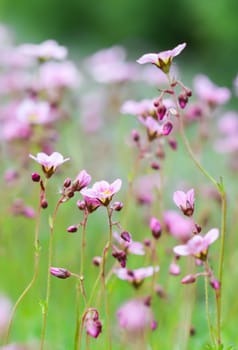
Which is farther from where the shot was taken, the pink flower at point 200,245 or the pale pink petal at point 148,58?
the pale pink petal at point 148,58

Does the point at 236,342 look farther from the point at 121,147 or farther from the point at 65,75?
the point at 121,147

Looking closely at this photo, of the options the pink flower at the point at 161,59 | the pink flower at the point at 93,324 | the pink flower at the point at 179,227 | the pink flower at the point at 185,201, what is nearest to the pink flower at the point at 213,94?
the pink flower at the point at 179,227

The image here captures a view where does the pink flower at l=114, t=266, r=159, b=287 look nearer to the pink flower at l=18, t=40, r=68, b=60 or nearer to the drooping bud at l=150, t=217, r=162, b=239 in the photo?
the drooping bud at l=150, t=217, r=162, b=239

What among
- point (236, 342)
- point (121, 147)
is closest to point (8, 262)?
point (121, 147)

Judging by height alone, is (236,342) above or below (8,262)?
below

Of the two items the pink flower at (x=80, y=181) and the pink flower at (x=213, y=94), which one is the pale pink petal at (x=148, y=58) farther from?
the pink flower at (x=213, y=94)

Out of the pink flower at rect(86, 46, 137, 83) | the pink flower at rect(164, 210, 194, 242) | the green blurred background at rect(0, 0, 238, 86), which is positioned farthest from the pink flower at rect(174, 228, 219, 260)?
the green blurred background at rect(0, 0, 238, 86)

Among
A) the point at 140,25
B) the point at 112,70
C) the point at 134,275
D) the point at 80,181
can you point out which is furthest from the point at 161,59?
the point at 140,25
